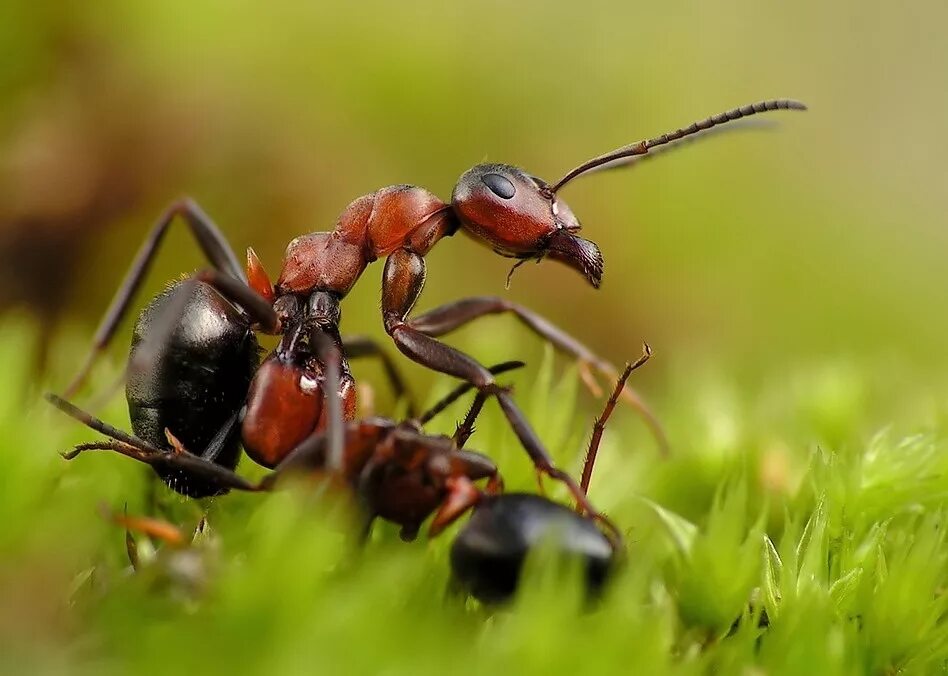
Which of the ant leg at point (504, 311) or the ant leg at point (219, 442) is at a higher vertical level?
the ant leg at point (504, 311)

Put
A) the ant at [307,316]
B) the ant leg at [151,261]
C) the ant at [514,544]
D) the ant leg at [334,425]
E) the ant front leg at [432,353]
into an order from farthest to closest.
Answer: the ant leg at [151,261] → the ant at [307,316] → the ant front leg at [432,353] → the ant leg at [334,425] → the ant at [514,544]

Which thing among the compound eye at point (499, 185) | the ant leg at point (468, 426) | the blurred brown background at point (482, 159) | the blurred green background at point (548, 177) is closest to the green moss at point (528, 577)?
the blurred green background at point (548, 177)

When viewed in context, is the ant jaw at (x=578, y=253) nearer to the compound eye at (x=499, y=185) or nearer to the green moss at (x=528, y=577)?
the compound eye at (x=499, y=185)

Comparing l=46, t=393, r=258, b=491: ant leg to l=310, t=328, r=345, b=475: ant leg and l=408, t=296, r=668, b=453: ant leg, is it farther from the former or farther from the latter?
l=408, t=296, r=668, b=453: ant leg

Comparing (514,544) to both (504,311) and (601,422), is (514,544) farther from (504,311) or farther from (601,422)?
(504,311)

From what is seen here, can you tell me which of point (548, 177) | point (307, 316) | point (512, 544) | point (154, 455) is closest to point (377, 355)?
point (307, 316)

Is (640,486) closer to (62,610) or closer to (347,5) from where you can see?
(62,610)

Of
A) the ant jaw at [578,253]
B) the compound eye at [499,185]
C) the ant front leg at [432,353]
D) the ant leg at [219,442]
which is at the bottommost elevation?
the ant leg at [219,442]

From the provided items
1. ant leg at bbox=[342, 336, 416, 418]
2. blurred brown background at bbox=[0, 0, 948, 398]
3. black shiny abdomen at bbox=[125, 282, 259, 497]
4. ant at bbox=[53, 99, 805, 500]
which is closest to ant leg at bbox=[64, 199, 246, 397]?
ant at bbox=[53, 99, 805, 500]
